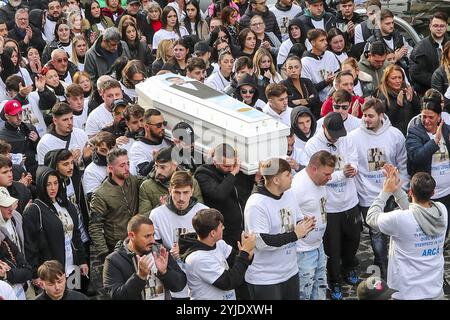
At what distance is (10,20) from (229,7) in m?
3.43

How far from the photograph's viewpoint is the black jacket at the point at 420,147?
30.9 feet

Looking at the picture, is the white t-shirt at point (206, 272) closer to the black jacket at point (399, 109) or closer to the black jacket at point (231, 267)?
the black jacket at point (231, 267)

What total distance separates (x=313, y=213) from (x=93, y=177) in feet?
6.81

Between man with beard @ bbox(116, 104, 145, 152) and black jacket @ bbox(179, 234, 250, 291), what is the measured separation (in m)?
2.41

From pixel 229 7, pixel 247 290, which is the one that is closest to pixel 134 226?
pixel 247 290

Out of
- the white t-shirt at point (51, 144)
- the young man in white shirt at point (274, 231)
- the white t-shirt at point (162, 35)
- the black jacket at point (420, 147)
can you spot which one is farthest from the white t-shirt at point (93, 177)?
the white t-shirt at point (162, 35)

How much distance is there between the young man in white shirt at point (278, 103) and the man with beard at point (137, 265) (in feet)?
10.6

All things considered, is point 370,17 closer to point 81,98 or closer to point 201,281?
point 81,98

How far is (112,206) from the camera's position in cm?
870

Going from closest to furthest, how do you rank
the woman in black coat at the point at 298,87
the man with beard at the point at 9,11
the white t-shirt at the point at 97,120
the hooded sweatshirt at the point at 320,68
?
1. the white t-shirt at the point at 97,120
2. the woman in black coat at the point at 298,87
3. the hooded sweatshirt at the point at 320,68
4. the man with beard at the point at 9,11

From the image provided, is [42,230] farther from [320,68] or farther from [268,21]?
[268,21]

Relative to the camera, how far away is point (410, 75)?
12805mm

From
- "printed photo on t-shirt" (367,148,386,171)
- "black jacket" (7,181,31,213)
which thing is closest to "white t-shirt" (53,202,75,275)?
"black jacket" (7,181,31,213)

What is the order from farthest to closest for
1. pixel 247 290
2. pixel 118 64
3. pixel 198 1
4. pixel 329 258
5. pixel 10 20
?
1. pixel 198 1
2. pixel 10 20
3. pixel 118 64
4. pixel 329 258
5. pixel 247 290
